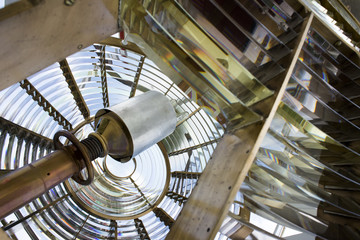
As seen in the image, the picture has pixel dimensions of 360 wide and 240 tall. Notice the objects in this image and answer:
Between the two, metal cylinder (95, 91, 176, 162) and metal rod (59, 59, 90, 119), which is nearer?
metal cylinder (95, 91, 176, 162)

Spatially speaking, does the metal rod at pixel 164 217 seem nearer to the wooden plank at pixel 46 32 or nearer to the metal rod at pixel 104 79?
the metal rod at pixel 104 79

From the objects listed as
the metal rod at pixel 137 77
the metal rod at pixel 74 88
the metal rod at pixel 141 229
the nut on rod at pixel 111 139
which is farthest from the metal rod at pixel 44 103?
the metal rod at pixel 141 229

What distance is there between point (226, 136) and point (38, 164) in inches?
48.7

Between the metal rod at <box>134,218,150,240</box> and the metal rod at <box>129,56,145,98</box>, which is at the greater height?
the metal rod at <box>129,56,145,98</box>

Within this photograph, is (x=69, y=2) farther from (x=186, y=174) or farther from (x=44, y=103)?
(x=186, y=174)

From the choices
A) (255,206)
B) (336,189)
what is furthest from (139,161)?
(336,189)

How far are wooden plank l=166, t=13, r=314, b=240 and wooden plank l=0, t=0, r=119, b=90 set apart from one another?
0.85 m

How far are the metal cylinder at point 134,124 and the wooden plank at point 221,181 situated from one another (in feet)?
3.47

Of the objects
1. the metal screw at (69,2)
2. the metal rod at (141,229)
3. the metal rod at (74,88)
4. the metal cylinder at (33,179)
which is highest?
the metal rod at (74,88)

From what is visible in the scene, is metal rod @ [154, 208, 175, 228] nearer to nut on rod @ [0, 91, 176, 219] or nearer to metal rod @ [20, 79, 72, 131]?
nut on rod @ [0, 91, 176, 219]

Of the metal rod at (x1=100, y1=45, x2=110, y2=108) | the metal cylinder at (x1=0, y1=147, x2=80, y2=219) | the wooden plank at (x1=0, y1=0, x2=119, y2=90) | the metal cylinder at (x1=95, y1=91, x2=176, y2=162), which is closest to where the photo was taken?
the wooden plank at (x1=0, y1=0, x2=119, y2=90)

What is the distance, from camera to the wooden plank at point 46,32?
91 centimetres

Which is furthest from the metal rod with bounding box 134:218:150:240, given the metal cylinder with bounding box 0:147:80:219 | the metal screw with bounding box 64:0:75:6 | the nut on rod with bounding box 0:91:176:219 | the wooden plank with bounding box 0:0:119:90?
the metal screw with bounding box 64:0:75:6

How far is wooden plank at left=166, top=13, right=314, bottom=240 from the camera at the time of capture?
1021 millimetres
